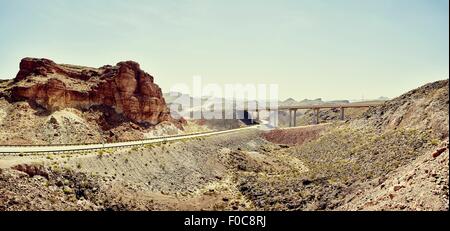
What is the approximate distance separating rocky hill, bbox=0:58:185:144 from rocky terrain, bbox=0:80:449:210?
A: 47.8 feet

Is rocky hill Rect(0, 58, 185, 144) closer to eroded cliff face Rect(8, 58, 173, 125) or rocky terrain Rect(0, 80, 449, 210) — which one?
eroded cliff face Rect(8, 58, 173, 125)

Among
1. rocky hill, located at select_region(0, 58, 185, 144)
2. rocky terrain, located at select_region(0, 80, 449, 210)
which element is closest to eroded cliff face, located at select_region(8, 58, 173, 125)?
rocky hill, located at select_region(0, 58, 185, 144)

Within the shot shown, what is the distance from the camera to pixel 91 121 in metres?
56.5

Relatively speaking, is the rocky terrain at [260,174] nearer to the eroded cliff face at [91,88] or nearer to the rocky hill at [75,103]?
the rocky hill at [75,103]

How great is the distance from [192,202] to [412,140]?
77.1 ft

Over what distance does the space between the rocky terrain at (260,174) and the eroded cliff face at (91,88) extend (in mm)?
17610

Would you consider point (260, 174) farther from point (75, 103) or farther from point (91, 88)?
point (91, 88)

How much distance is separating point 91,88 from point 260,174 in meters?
32.3

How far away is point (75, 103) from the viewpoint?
5653cm

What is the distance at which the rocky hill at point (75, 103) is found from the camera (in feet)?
159

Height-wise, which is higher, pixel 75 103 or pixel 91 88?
pixel 91 88

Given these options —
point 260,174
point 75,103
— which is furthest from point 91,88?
point 260,174
